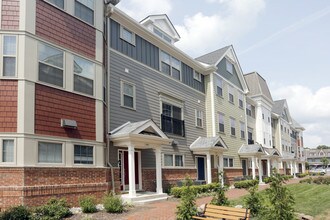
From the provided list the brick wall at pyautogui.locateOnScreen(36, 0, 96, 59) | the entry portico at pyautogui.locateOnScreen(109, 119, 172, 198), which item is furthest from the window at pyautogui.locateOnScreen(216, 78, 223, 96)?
the brick wall at pyautogui.locateOnScreen(36, 0, 96, 59)

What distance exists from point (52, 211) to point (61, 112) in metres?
3.90

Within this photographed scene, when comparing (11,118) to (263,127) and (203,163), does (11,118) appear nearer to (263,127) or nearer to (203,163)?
(203,163)

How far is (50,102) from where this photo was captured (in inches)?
501

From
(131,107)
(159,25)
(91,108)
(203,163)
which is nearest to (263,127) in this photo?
(203,163)

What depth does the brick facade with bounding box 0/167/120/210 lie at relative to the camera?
1109cm

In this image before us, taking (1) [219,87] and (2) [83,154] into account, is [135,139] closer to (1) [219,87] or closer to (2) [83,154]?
(2) [83,154]

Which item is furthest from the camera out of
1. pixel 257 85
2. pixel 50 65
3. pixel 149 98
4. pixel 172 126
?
pixel 257 85

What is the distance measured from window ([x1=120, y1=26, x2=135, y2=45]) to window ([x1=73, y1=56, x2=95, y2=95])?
3806mm

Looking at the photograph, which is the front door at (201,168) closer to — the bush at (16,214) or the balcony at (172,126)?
the balcony at (172,126)

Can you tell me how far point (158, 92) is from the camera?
20.7m

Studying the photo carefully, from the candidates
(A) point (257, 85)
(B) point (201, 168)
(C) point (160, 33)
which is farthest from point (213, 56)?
(A) point (257, 85)

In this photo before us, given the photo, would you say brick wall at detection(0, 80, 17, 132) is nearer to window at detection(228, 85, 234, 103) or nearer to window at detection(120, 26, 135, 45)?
window at detection(120, 26, 135, 45)

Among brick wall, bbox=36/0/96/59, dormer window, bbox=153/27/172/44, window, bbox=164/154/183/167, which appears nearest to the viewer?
brick wall, bbox=36/0/96/59

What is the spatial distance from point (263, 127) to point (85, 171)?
1217 inches
